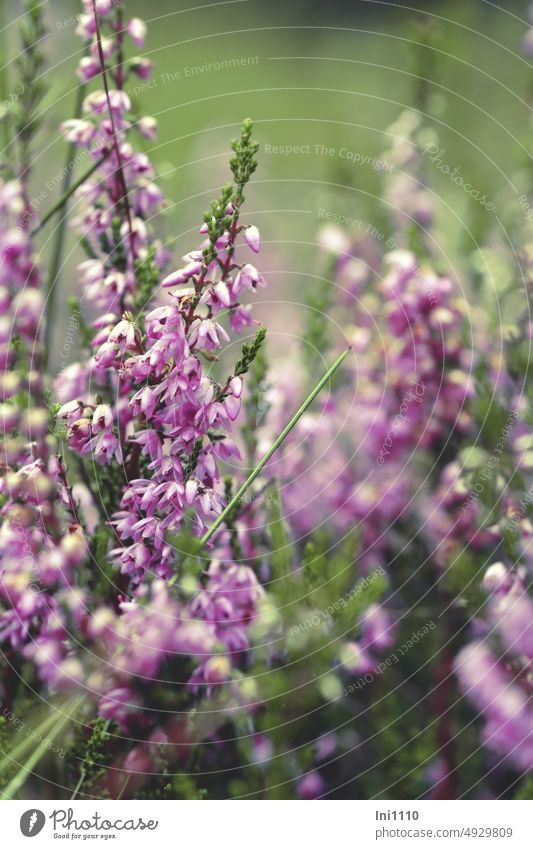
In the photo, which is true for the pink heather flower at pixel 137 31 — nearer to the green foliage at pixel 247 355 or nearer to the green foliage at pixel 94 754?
the green foliage at pixel 247 355

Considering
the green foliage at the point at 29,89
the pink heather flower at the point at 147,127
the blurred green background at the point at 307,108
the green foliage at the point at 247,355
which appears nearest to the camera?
the green foliage at the point at 247,355

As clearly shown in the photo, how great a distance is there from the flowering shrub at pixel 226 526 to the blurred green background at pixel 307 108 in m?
0.16

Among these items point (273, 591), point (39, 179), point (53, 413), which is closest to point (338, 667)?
point (273, 591)

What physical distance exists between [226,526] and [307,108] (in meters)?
3.38

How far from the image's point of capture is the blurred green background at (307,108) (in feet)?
4.81

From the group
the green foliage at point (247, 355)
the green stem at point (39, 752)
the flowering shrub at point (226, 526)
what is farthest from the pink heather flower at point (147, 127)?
the green stem at point (39, 752)

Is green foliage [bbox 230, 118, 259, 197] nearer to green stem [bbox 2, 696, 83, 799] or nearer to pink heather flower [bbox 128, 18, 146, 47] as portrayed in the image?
pink heather flower [bbox 128, 18, 146, 47]

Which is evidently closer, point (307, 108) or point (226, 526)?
point (226, 526)

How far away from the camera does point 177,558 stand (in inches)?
33.4

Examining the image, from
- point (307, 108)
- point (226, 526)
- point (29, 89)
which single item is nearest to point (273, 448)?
point (226, 526)

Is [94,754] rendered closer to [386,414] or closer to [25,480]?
[25,480]

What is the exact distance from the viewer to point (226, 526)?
3.11 ft
